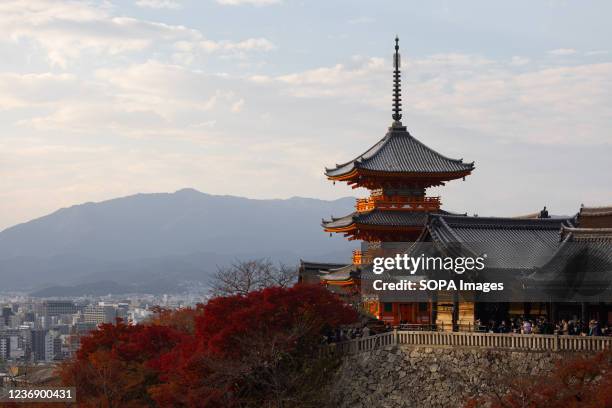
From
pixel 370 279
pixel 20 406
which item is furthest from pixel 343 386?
pixel 20 406

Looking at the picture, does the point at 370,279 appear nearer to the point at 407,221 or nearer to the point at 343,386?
the point at 407,221

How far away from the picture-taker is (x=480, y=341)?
3484cm

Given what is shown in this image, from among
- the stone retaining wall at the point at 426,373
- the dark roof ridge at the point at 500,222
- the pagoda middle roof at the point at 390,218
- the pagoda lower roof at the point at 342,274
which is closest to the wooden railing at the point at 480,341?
the stone retaining wall at the point at 426,373

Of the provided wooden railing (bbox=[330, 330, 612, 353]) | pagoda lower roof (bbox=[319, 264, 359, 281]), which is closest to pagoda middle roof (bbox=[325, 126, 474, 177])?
pagoda lower roof (bbox=[319, 264, 359, 281])

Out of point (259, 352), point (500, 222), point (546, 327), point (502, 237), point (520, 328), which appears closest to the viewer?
point (546, 327)

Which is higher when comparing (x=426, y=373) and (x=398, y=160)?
(x=398, y=160)

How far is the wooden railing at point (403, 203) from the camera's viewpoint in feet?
166

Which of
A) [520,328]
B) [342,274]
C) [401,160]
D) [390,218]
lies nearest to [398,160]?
[401,160]

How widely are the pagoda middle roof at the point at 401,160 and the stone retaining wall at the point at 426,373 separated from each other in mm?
13791

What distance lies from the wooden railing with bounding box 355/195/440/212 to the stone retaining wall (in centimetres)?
1295

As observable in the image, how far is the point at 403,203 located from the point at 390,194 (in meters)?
0.93

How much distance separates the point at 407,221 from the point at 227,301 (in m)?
12.8

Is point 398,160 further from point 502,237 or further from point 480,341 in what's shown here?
point 480,341

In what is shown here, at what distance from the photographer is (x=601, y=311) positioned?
37750mm
